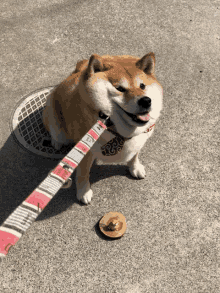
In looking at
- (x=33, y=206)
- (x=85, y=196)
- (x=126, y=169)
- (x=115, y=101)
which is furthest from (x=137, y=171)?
(x=33, y=206)

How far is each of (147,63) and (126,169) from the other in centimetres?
130

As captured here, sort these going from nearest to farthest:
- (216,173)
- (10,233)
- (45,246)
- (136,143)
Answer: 1. (10,233)
2. (136,143)
3. (45,246)
4. (216,173)

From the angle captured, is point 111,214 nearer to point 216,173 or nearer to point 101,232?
point 101,232

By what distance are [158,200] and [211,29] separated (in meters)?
3.15

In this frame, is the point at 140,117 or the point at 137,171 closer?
the point at 140,117

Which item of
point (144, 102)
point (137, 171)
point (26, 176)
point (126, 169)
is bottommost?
point (26, 176)

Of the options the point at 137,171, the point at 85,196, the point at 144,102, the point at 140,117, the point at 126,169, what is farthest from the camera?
the point at 126,169

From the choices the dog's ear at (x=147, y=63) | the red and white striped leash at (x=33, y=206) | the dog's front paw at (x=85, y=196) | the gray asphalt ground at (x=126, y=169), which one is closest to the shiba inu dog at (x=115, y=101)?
the dog's ear at (x=147, y=63)

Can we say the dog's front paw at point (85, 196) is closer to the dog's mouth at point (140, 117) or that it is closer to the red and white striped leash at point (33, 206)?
the dog's mouth at point (140, 117)

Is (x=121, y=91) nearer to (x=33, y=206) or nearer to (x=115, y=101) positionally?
(x=115, y=101)

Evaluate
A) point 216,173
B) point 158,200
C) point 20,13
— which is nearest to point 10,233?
point 158,200

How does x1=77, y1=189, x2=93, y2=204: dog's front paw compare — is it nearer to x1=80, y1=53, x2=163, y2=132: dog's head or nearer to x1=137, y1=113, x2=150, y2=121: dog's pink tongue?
x1=80, y1=53, x2=163, y2=132: dog's head

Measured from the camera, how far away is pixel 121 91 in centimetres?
173

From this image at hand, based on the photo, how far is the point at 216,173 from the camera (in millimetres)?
2836
